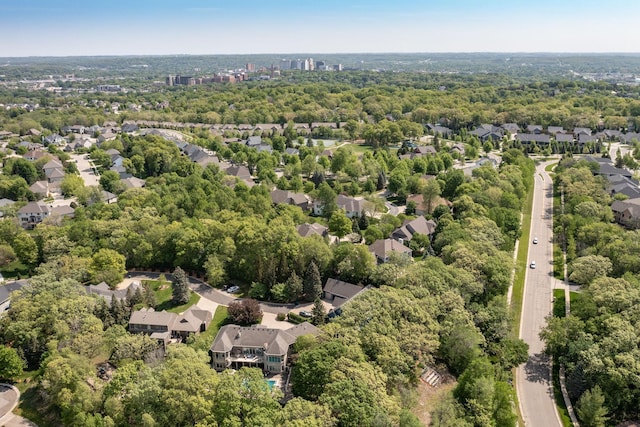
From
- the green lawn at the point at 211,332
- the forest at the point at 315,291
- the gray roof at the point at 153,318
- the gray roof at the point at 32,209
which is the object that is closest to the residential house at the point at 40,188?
the forest at the point at 315,291

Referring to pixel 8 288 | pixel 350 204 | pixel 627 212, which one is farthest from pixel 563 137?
pixel 8 288

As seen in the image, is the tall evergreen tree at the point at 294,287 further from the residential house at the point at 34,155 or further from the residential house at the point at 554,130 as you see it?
the residential house at the point at 554,130

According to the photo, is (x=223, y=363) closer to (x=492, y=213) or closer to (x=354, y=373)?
(x=354, y=373)

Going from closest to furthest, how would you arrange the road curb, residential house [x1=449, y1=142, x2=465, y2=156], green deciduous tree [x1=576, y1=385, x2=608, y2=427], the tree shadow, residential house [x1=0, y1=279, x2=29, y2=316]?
1. green deciduous tree [x1=576, y1=385, x2=608, y2=427]
2. the road curb
3. the tree shadow
4. residential house [x1=0, y1=279, x2=29, y2=316]
5. residential house [x1=449, y1=142, x2=465, y2=156]

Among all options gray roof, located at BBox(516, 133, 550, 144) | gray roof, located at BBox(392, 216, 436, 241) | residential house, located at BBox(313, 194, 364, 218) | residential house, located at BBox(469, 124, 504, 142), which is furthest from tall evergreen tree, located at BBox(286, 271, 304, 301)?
residential house, located at BBox(469, 124, 504, 142)

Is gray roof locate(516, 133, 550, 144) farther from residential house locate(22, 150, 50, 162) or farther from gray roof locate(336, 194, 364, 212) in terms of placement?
residential house locate(22, 150, 50, 162)

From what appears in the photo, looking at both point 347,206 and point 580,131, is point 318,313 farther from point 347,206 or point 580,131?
point 580,131
